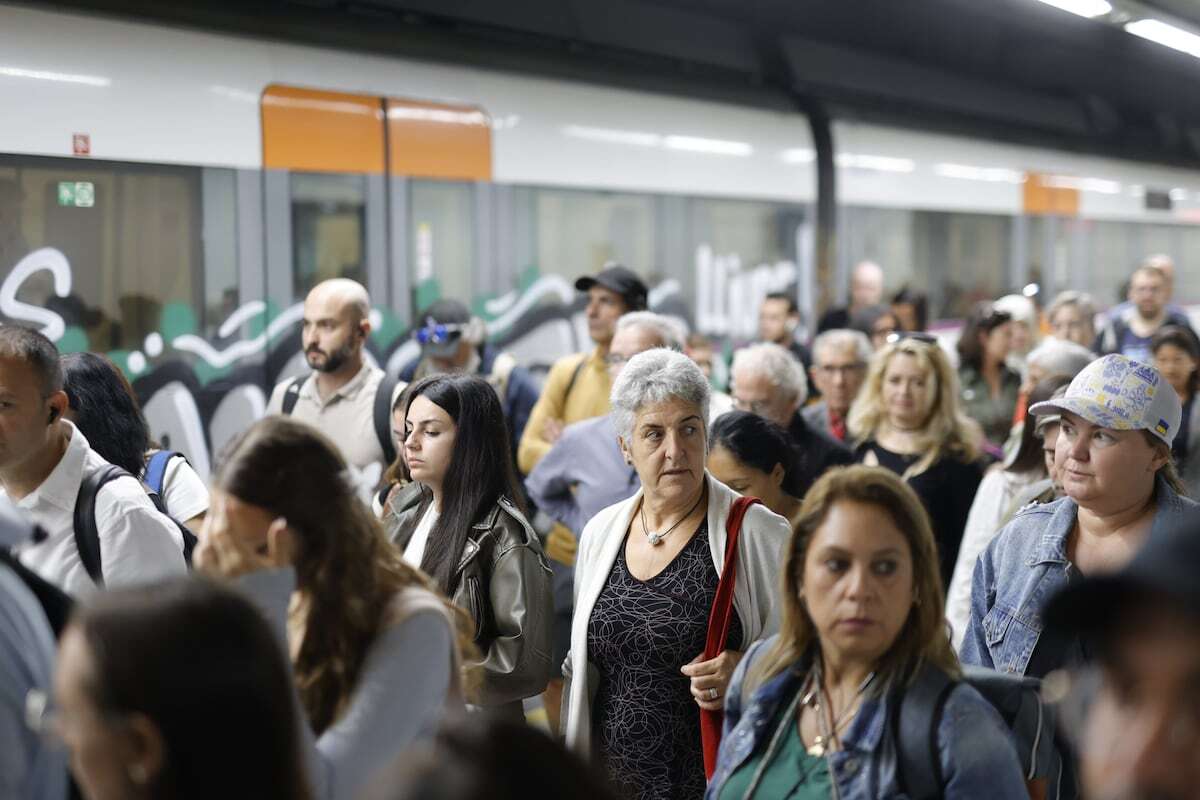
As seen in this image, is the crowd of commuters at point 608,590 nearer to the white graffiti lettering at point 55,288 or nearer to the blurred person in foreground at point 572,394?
the blurred person in foreground at point 572,394

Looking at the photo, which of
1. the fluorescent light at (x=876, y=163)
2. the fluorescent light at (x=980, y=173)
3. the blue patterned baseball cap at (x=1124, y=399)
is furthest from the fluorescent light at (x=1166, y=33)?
the blue patterned baseball cap at (x=1124, y=399)

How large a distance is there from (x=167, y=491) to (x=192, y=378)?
2.16 metres

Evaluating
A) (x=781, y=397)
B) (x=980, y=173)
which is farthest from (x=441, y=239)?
(x=980, y=173)

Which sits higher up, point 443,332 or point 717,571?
point 443,332

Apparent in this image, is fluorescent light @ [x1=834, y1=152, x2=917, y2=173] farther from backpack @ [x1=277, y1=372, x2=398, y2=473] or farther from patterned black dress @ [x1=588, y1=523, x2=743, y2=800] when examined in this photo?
patterned black dress @ [x1=588, y1=523, x2=743, y2=800]

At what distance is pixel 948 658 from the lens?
2.38 m

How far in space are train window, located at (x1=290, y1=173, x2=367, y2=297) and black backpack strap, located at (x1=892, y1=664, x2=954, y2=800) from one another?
4.49 m

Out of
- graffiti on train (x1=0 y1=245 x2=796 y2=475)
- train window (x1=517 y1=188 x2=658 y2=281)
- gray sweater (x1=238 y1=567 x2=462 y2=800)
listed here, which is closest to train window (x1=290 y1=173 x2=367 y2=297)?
graffiti on train (x1=0 y1=245 x2=796 y2=475)

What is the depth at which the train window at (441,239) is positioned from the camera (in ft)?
22.6

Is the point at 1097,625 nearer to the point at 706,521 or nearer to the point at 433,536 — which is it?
the point at 706,521

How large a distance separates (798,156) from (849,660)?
763cm

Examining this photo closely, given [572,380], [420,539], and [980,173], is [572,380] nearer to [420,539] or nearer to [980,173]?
[420,539]

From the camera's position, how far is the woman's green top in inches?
92.8

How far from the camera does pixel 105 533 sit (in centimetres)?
312
